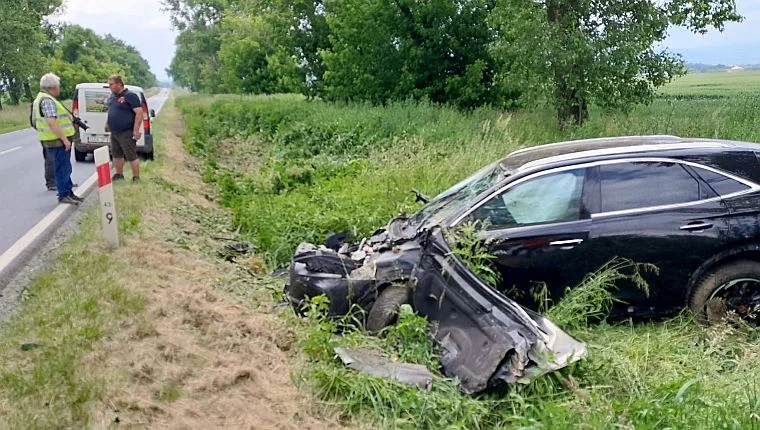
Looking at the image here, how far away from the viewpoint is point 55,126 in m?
9.87

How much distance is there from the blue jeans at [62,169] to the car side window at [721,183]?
860 cm

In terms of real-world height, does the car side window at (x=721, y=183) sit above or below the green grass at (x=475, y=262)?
above

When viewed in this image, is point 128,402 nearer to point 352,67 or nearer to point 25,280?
point 25,280

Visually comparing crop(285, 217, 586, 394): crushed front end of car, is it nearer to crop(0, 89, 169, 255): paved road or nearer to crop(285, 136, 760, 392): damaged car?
crop(285, 136, 760, 392): damaged car

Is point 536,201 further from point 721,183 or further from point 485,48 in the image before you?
point 485,48

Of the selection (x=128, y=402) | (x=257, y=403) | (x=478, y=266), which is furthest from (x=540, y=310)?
(x=128, y=402)

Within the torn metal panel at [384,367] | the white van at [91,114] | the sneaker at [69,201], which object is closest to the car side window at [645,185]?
the torn metal panel at [384,367]

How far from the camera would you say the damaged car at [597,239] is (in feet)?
18.6

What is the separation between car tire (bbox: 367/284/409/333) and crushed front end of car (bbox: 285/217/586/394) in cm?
7

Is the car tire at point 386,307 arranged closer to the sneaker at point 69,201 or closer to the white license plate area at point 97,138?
the sneaker at point 69,201

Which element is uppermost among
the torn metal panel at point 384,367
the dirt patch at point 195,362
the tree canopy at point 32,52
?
→ the tree canopy at point 32,52

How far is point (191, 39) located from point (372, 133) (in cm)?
6784

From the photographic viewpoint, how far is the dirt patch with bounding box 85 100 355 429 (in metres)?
4.01

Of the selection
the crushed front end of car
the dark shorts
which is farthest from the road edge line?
the crushed front end of car
